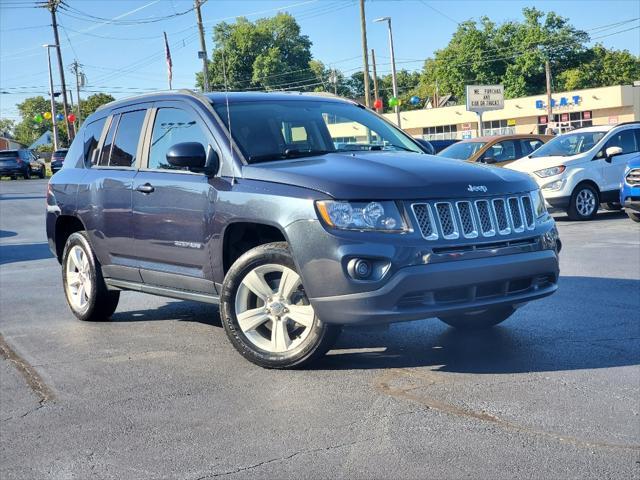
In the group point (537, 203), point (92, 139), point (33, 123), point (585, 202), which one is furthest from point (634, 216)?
point (33, 123)

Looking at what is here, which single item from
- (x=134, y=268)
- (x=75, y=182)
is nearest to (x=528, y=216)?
(x=134, y=268)

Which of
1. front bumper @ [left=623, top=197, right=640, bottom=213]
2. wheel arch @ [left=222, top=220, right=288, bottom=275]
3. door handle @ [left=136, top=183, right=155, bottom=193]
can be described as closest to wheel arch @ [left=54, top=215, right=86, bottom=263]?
door handle @ [left=136, top=183, right=155, bottom=193]

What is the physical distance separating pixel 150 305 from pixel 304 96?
2.82 metres

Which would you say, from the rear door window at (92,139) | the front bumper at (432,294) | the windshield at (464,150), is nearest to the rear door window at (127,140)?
the rear door window at (92,139)

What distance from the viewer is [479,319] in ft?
20.9

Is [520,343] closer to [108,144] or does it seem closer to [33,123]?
[108,144]

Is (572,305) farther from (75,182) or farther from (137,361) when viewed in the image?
(75,182)

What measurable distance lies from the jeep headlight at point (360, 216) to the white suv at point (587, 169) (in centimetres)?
1171

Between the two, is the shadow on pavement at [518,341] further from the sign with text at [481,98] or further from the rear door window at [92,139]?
the sign with text at [481,98]

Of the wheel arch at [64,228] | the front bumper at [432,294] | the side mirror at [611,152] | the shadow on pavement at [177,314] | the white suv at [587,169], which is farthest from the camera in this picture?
the side mirror at [611,152]

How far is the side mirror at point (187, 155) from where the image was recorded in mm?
5586

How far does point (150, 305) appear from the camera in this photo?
8.26 m

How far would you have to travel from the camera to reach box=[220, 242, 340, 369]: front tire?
5.20 meters

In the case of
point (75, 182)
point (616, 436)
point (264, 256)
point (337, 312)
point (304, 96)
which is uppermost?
point (304, 96)
